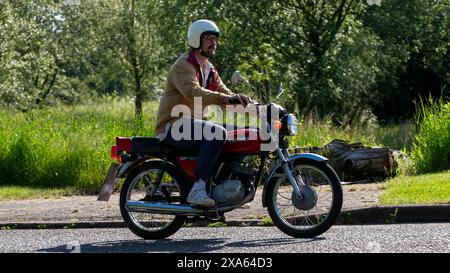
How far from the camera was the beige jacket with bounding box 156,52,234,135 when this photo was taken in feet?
27.9

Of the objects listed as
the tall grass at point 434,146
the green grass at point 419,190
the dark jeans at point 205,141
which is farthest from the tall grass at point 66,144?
the dark jeans at point 205,141

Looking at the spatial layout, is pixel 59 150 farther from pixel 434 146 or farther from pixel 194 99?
pixel 194 99

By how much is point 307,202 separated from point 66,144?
7883 mm

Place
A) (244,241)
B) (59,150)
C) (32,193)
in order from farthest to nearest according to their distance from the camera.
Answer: (59,150)
(32,193)
(244,241)

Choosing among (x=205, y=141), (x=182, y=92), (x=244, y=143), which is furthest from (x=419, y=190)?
(x=182, y=92)

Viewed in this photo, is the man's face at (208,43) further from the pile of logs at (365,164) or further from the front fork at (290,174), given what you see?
the pile of logs at (365,164)

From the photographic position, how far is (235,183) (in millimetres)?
8516

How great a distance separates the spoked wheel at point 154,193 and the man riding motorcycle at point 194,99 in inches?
12.0

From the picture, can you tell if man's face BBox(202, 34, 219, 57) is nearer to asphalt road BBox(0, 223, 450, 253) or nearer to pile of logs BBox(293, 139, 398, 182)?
asphalt road BBox(0, 223, 450, 253)

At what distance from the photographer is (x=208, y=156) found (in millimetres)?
8438

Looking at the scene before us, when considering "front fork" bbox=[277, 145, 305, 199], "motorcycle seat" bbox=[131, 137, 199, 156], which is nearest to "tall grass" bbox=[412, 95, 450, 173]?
"front fork" bbox=[277, 145, 305, 199]

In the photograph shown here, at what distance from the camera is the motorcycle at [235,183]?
836 cm
